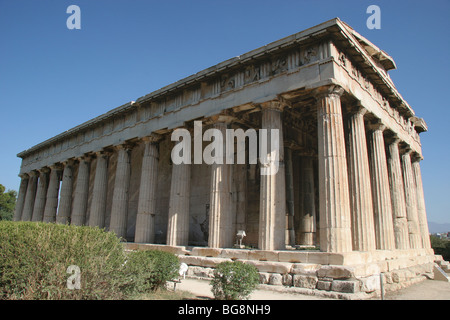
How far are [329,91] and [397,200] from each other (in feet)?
28.0

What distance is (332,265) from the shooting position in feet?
34.9

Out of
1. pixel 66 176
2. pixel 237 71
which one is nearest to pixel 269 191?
pixel 237 71

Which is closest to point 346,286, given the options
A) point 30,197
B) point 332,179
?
point 332,179

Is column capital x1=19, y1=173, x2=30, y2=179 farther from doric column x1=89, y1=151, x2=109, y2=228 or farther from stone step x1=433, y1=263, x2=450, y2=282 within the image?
stone step x1=433, y1=263, x2=450, y2=282

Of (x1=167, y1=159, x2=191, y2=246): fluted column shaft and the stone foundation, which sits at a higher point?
(x1=167, y1=159, x2=191, y2=246): fluted column shaft

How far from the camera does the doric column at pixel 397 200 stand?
16.9 meters

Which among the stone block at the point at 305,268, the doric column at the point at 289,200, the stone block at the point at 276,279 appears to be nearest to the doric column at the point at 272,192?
the stone block at the point at 276,279

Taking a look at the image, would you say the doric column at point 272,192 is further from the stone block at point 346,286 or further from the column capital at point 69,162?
the column capital at point 69,162

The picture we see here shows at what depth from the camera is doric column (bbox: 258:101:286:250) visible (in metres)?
12.7

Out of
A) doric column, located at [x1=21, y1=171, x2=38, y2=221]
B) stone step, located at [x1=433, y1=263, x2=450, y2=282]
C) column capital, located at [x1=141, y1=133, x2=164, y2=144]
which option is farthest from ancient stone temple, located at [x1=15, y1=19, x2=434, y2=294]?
doric column, located at [x1=21, y1=171, x2=38, y2=221]

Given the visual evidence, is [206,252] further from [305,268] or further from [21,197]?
[21,197]

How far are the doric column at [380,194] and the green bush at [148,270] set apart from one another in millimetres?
9598

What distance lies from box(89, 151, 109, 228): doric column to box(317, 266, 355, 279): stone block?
15.7m

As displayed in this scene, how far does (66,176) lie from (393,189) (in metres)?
22.5
